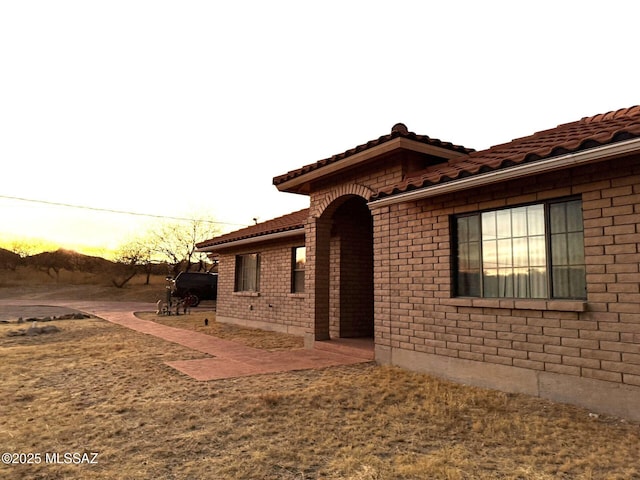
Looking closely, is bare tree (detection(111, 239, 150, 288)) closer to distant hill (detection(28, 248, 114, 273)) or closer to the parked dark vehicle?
distant hill (detection(28, 248, 114, 273))

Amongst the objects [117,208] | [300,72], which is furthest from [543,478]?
[117,208]

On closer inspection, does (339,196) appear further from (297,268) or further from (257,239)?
(257,239)

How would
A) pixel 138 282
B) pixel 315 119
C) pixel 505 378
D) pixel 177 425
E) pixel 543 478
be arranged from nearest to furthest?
pixel 543 478 < pixel 177 425 < pixel 505 378 < pixel 315 119 < pixel 138 282

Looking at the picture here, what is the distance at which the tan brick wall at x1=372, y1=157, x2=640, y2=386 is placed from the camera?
171 inches

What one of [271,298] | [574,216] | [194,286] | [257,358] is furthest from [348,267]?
[194,286]

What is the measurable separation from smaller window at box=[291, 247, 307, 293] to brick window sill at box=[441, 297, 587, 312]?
6.07 meters

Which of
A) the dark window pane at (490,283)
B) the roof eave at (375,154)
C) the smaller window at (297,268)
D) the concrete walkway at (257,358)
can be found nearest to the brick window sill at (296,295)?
the smaller window at (297,268)

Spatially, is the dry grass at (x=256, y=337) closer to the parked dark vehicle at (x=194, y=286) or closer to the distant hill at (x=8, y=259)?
the parked dark vehicle at (x=194, y=286)

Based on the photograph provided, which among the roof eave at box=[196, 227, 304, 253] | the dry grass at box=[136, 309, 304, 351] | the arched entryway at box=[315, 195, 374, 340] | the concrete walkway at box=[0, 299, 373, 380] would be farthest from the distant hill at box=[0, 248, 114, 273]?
the arched entryway at box=[315, 195, 374, 340]

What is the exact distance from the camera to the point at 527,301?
5145 mm

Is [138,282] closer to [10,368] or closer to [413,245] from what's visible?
[10,368]

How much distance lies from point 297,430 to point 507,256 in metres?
3.69

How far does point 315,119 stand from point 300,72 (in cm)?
214

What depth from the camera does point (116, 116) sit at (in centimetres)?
1295
